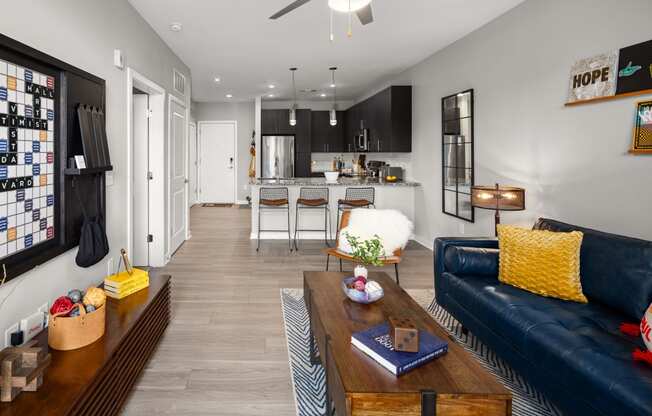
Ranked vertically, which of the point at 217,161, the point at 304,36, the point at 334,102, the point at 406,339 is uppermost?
the point at 334,102

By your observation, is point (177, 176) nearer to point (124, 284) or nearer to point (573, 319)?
point (124, 284)

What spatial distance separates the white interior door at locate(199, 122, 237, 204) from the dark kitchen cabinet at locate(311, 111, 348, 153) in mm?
2239

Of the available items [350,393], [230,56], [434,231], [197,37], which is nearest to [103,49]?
[197,37]

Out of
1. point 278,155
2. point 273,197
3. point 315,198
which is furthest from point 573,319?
point 278,155

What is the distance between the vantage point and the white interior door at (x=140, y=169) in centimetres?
461

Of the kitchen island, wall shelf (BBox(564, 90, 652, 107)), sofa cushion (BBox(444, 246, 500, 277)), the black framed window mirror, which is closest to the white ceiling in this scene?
the black framed window mirror

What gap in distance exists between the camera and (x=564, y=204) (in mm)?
3279

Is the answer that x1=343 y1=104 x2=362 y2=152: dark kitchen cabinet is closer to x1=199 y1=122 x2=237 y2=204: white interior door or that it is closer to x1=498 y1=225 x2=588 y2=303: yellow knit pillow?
x1=199 y1=122 x2=237 y2=204: white interior door

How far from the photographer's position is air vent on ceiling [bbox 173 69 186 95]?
5504mm

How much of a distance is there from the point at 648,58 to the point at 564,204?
1.16 m

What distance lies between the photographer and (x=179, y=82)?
5.74 metres

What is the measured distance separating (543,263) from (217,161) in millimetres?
9360

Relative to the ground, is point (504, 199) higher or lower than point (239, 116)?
lower

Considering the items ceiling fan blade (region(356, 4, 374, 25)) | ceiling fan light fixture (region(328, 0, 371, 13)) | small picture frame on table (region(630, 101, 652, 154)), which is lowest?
small picture frame on table (region(630, 101, 652, 154))
